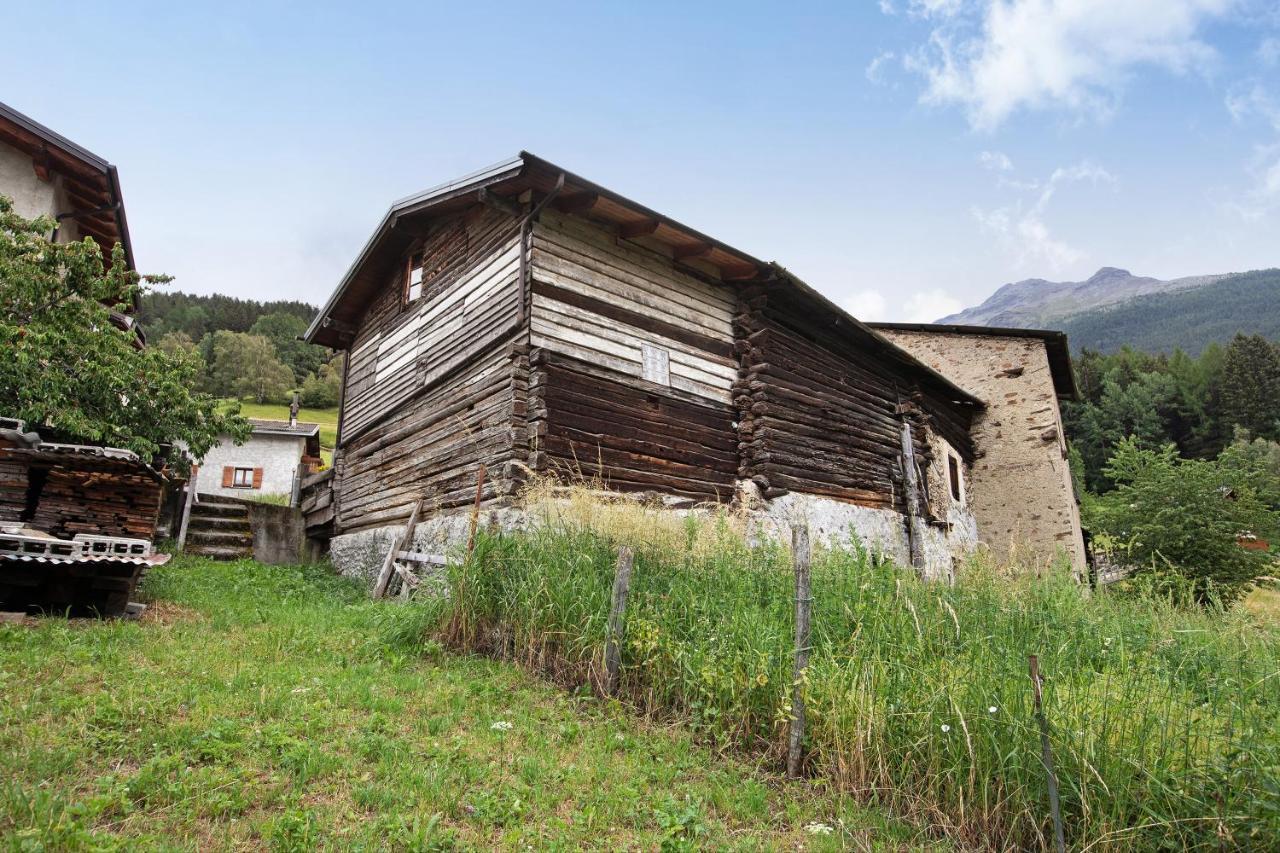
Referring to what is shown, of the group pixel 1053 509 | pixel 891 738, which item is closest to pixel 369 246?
pixel 891 738

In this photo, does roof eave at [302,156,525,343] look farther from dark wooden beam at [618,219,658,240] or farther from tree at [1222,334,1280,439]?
tree at [1222,334,1280,439]

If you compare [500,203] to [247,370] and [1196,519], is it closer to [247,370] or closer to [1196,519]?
[1196,519]

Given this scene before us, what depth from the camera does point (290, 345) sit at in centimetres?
6569

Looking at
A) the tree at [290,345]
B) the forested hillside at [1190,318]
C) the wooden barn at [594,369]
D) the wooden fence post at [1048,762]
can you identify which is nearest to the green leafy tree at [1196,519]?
the wooden barn at [594,369]

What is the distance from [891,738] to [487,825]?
2.22m

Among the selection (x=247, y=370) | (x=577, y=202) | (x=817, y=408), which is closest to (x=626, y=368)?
(x=577, y=202)

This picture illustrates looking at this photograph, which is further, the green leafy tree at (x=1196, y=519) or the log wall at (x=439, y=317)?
the green leafy tree at (x=1196, y=519)

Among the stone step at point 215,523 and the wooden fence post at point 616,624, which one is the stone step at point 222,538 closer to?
the stone step at point 215,523

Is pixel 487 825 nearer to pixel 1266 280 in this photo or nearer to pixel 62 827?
pixel 62 827

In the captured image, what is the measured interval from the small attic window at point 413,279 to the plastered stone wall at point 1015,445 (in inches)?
546

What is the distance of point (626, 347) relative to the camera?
10.2 m

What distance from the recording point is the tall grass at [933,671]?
3191 mm

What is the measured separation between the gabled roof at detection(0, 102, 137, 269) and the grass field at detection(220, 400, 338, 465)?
103 feet

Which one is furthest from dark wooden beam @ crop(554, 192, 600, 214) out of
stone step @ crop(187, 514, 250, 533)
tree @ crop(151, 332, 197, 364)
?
tree @ crop(151, 332, 197, 364)
